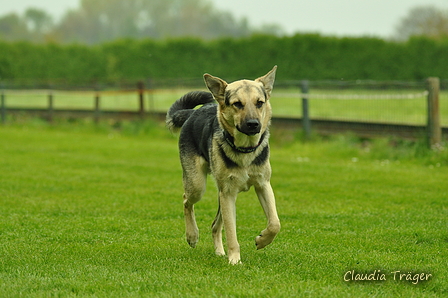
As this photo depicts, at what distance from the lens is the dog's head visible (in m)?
5.42

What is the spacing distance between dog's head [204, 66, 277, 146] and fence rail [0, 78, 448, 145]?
305 inches

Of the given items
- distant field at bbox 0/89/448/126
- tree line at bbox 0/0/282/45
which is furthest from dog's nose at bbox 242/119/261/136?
tree line at bbox 0/0/282/45

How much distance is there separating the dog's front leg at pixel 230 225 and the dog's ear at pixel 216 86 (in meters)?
0.87

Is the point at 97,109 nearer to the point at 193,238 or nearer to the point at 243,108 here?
the point at 193,238

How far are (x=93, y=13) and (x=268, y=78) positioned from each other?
10536 centimetres

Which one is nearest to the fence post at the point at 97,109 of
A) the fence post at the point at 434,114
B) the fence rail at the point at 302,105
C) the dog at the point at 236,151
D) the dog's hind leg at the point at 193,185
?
the fence rail at the point at 302,105

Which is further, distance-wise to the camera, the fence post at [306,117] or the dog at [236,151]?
the fence post at [306,117]

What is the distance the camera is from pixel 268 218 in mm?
5641

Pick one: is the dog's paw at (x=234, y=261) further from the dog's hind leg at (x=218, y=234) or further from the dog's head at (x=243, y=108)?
the dog's head at (x=243, y=108)

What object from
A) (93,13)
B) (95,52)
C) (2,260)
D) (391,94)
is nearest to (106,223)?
(2,260)

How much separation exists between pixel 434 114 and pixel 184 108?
6968 millimetres

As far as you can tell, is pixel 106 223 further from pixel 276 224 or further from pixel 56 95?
pixel 56 95

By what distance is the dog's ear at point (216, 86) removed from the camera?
575 centimetres

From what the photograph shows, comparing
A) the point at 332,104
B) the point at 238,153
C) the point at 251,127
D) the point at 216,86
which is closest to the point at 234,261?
the point at 238,153
